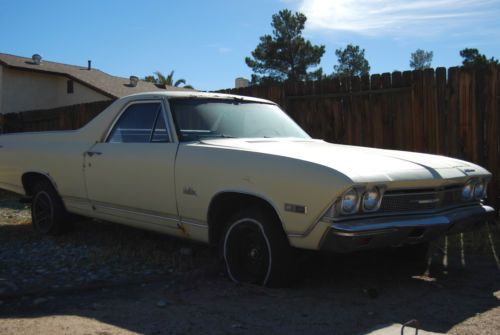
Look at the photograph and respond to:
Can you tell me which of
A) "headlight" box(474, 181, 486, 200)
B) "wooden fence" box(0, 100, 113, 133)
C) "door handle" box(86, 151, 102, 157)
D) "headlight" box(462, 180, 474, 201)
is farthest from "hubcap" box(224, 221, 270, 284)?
"wooden fence" box(0, 100, 113, 133)

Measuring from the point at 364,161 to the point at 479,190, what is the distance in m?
1.27

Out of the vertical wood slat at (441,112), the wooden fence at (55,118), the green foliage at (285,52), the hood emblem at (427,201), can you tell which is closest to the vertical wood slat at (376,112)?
the vertical wood slat at (441,112)

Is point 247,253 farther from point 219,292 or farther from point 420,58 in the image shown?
point 420,58

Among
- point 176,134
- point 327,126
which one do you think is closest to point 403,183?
point 176,134

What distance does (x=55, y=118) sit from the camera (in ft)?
45.2

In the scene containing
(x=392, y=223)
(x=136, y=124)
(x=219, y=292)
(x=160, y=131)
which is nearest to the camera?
(x=392, y=223)

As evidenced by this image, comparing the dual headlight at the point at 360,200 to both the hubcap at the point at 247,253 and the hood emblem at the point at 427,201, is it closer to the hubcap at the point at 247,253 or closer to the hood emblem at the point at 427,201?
the hood emblem at the point at 427,201

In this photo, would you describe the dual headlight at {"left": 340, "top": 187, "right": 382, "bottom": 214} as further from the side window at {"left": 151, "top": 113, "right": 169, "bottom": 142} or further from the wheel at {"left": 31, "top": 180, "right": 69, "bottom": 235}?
the wheel at {"left": 31, "top": 180, "right": 69, "bottom": 235}

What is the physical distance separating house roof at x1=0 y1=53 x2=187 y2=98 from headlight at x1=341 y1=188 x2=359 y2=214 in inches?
1114

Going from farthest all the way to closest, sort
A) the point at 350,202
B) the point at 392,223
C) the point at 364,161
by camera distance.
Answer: the point at 364,161 → the point at 392,223 → the point at 350,202

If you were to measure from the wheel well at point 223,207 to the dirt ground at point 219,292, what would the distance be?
41cm

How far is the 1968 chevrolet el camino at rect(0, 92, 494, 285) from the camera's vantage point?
3873mm

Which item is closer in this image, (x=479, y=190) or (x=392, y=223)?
(x=392, y=223)

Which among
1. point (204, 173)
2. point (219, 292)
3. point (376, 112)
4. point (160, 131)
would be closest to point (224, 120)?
point (160, 131)
